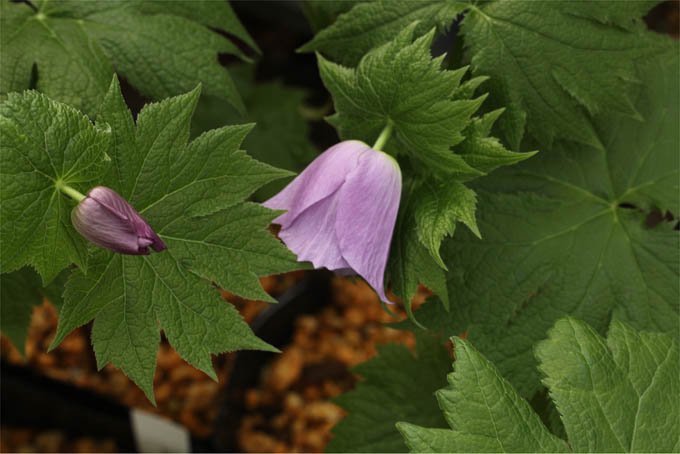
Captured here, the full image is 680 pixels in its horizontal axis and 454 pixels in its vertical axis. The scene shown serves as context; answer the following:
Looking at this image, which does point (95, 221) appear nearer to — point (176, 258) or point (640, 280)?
point (176, 258)

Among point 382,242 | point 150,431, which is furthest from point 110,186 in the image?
point 150,431

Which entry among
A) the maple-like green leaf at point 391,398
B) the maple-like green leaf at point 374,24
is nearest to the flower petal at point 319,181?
the maple-like green leaf at point 374,24

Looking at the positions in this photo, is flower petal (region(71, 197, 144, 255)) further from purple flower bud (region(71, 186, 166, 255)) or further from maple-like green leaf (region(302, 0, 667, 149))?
maple-like green leaf (region(302, 0, 667, 149))

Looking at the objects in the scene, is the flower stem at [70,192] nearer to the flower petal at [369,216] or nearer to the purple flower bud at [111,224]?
the purple flower bud at [111,224]

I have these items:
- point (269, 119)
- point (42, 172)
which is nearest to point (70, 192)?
point (42, 172)

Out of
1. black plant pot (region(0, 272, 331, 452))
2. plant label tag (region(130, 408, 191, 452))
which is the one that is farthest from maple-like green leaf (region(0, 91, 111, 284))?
black plant pot (region(0, 272, 331, 452))

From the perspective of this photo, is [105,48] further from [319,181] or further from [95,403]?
[95,403]
